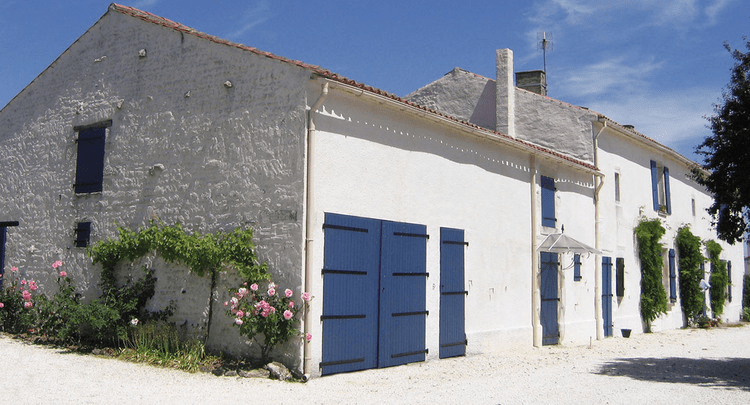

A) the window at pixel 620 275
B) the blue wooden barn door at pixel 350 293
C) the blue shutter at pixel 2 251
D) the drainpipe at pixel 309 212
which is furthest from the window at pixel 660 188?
the blue shutter at pixel 2 251

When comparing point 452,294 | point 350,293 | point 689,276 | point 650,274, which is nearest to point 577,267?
point 650,274

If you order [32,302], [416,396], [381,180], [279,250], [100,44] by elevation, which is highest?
[100,44]

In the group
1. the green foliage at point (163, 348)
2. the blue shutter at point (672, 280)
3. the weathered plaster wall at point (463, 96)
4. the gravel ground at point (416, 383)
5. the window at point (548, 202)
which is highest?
the weathered plaster wall at point (463, 96)

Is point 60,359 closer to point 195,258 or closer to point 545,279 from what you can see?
point 195,258

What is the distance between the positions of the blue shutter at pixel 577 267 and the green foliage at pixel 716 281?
358 inches

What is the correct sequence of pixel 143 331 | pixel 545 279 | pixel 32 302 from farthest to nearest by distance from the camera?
pixel 545 279 < pixel 32 302 < pixel 143 331

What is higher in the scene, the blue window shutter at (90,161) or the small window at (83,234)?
the blue window shutter at (90,161)

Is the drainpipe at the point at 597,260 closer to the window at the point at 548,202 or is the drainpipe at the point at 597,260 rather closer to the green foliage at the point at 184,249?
the window at the point at 548,202

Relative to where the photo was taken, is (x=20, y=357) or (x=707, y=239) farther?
(x=707, y=239)

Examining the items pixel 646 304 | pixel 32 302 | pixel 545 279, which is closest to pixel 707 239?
pixel 646 304

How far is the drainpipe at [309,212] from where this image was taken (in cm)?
918

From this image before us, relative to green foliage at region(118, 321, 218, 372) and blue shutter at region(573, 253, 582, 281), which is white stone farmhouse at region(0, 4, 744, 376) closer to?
blue shutter at region(573, 253, 582, 281)

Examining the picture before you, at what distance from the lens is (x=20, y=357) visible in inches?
393

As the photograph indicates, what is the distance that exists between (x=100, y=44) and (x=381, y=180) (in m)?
5.79
